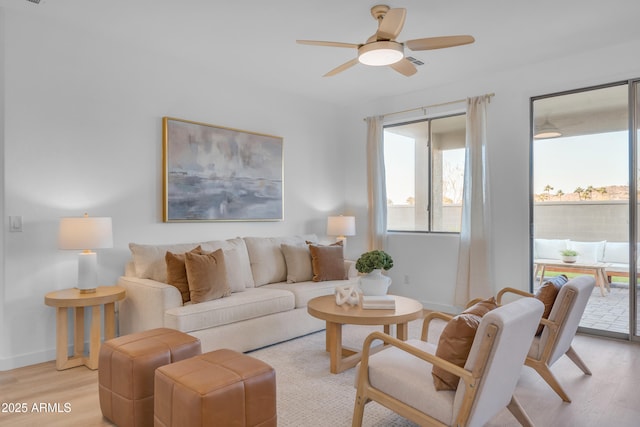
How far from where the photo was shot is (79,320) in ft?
10.9

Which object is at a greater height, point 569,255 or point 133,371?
point 569,255

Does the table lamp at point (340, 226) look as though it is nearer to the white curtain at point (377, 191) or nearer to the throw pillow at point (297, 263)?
the white curtain at point (377, 191)

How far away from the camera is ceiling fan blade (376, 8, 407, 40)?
2.61 meters

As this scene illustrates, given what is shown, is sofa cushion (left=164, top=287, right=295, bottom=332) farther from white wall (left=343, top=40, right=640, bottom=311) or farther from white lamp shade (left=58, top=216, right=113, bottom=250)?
white wall (left=343, top=40, right=640, bottom=311)

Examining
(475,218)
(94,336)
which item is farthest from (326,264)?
(94,336)

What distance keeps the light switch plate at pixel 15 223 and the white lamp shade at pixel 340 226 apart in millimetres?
3344

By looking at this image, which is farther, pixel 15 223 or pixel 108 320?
pixel 108 320

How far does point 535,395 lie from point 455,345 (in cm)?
141

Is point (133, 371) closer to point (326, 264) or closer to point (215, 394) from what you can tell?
point (215, 394)

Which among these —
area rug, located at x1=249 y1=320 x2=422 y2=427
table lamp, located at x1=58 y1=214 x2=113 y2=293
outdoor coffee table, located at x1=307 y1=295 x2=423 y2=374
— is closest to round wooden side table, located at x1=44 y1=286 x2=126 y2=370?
table lamp, located at x1=58 y1=214 x2=113 y2=293

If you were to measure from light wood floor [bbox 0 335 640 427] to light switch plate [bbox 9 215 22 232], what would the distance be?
3.61ft

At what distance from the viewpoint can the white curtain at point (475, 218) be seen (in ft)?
15.1

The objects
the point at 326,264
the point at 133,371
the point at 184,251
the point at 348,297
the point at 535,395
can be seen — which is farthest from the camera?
the point at 326,264

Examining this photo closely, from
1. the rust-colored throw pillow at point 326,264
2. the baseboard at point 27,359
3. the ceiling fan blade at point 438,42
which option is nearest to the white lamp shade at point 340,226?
the rust-colored throw pillow at point 326,264
